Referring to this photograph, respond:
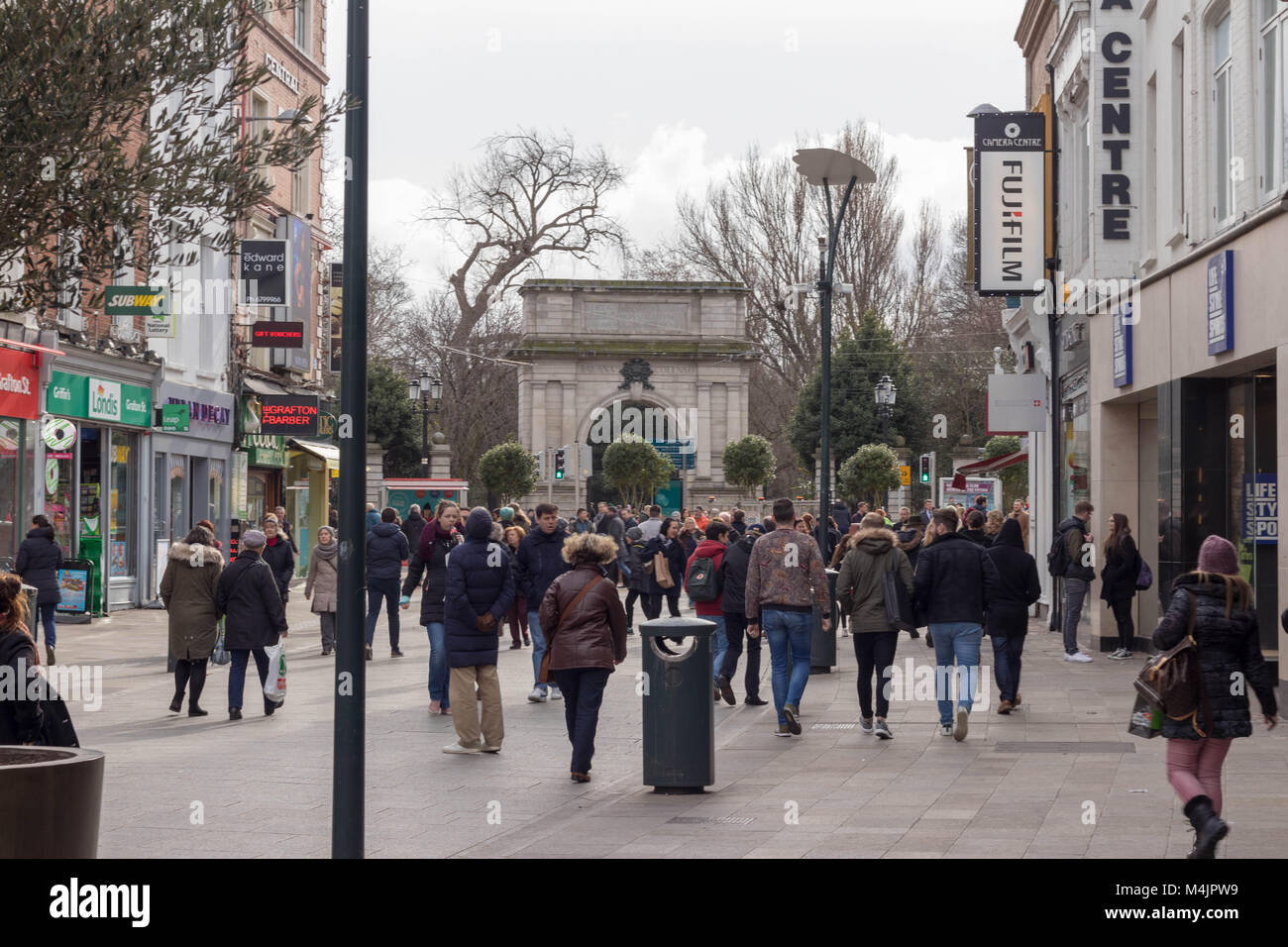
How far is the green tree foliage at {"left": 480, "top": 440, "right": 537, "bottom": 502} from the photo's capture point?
50156 mm

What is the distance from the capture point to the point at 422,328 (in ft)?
211

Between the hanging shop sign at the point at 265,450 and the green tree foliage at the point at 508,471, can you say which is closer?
the hanging shop sign at the point at 265,450

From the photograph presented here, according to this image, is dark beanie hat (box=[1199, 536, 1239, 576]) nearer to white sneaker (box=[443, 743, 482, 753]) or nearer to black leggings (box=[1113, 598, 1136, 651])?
white sneaker (box=[443, 743, 482, 753])

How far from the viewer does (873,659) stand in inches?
520

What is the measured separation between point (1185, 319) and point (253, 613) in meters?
9.78

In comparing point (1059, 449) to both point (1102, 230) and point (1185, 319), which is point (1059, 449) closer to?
point (1102, 230)

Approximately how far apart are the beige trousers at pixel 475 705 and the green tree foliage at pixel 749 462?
44.6m

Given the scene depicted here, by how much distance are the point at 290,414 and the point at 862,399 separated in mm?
28456

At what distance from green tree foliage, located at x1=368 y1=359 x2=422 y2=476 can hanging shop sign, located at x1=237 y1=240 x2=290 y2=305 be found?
2547cm

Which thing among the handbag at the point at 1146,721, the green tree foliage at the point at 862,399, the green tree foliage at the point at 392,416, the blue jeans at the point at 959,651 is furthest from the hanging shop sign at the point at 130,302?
the green tree foliage at the point at 392,416

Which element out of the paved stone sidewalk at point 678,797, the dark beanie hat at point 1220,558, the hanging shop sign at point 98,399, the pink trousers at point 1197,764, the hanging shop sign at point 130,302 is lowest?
the paved stone sidewalk at point 678,797

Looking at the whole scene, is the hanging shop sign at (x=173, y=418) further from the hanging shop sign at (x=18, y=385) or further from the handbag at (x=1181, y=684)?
the handbag at (x=1181, y=684)

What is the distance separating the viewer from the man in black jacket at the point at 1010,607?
14164 millimetres
